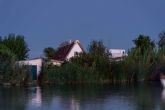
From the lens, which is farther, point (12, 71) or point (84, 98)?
point (12, 71)

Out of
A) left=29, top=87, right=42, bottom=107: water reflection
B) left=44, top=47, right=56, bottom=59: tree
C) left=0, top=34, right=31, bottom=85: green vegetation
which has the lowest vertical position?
left=29, top=87, right=42, bottom=107: water reflection

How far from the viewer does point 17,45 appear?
73125mm

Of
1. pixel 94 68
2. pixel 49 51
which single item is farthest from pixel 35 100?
pixel 49 51

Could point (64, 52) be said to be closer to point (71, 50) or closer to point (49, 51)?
point (71, 50)

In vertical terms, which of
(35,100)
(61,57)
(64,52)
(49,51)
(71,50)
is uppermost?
(49,51)

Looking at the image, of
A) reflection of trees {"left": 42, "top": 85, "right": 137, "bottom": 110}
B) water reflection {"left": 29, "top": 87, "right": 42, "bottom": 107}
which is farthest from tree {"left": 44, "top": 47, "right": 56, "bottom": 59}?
water reflection {"left": 29, "top": 87, "right": 42, "bottom": 107}

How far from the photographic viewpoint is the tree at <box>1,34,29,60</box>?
240 feet

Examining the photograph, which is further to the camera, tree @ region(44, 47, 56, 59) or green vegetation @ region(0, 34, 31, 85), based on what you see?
tree @ region(44, 47, 56, 59)

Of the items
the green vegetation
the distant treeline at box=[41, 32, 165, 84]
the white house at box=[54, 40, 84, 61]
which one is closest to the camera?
the green vegetation

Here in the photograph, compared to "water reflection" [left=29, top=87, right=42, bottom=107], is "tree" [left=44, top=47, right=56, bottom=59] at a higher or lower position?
higher

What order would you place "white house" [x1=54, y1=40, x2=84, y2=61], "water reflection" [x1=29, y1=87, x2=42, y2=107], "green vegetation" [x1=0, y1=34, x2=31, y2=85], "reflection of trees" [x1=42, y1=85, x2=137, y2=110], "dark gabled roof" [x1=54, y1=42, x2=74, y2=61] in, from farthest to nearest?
"dark gabled roof" [x1=54, y1=42, x2=74, y2=61]
"white house" [x1=54, y1=40, x2=84, y2=61]
"green vegetation" [x1=0, y1=34, x2=31, y2=85]
"water reflection" [x1=29, y1=87, x2=42, y2=107]
"reflection of trees" [x1=42, y1=85, x2=137, y2=110]

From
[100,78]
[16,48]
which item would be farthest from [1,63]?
[16,48]

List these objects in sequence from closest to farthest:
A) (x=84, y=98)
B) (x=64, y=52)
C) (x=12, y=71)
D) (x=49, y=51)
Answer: (x=84, y=98), (x=12, y=71), (x=64, y=52), (x=49, y=51)

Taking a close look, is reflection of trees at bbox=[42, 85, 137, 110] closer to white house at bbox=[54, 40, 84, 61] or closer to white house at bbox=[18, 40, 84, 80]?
white house at bbox=[18, 40, 84, 80]
